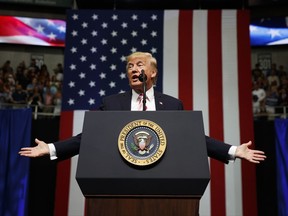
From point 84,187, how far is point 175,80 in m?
3.42

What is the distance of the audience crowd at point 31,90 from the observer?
6.37 meters

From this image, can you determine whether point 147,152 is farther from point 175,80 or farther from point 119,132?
point 175,80

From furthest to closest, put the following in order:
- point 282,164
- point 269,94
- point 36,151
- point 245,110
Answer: point 269,94 < point 245,110 < point 282,164 < point 36,151

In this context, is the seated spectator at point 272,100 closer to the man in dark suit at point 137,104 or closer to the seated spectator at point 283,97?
the seated spectator at point 283,97

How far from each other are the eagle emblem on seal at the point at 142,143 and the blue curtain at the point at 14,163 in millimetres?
3461

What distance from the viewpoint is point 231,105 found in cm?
457

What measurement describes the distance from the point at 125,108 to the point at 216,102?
275 cm

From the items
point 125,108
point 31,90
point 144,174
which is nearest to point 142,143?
point 144,174

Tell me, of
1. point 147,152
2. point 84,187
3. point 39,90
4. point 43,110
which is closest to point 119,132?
point 147,152

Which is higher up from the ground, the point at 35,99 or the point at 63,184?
the point at 35,99

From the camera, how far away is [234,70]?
4.68 metres

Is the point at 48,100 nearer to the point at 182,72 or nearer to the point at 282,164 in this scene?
the point at 182,72

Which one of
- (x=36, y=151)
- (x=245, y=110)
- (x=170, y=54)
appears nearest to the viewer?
(x=36, y=151)

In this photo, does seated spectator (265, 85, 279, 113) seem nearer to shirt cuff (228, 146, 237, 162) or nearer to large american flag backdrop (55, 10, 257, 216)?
large american flag backdrop (55, 10, 257, 216)
